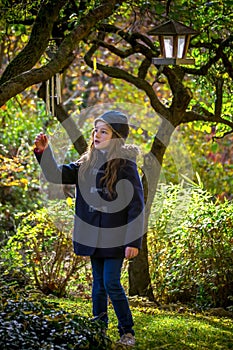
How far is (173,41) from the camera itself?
16.6 ft

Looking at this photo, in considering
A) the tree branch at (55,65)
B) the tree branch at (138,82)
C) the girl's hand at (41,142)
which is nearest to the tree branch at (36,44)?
the tree branch at (55,65)

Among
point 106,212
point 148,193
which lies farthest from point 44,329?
point 148,193

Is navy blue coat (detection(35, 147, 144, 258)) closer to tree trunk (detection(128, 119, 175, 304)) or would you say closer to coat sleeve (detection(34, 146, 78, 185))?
coat sleeve (detection(34, 146, 78, 185))

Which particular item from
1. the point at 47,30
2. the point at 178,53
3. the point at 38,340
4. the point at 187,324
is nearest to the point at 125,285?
the point at 187,324

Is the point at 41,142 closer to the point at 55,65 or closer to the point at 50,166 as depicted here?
the point at 50,166

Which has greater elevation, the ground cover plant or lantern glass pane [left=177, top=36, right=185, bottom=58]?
lantern glass pane [left=177, top=36, right=185, bottom=58]

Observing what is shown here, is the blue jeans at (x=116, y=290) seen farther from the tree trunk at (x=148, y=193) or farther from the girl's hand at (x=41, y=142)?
the tree trunk at (x=148, y=193)

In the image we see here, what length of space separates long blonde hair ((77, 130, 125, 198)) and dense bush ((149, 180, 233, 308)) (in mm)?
1952

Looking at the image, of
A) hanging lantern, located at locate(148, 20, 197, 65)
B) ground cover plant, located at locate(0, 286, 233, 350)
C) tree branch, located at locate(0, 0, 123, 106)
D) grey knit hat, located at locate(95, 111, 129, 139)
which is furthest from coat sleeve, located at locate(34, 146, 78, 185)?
hanging lantern, located at locate(148, 20, 197, 65)

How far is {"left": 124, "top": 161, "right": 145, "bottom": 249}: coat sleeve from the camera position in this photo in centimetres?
408

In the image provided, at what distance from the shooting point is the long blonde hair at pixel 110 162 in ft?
13.9

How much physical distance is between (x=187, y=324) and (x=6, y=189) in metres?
6.08

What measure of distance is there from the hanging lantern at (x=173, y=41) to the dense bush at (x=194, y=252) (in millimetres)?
1607

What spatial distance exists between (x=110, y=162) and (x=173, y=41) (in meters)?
1.28
